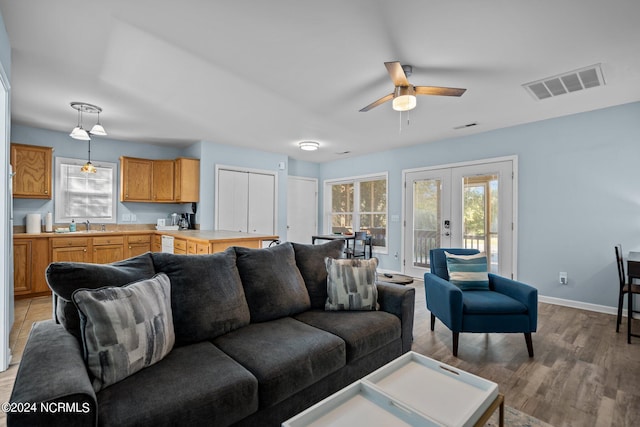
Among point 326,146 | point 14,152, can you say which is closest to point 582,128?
point 326,146

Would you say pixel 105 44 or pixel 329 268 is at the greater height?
pixel 105 44

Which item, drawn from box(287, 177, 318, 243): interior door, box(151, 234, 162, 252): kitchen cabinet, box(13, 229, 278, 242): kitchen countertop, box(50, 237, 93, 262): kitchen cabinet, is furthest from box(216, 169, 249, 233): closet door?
box(50, 237, 93, 262): kitchen cabinet

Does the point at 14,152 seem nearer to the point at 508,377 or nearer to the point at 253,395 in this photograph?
the point at 253,395

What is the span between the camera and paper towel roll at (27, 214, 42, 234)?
452 centimetres

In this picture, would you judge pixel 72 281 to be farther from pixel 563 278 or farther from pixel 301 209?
pixel 301 209

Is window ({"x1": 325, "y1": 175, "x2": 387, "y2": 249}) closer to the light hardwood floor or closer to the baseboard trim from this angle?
the baseboard trim

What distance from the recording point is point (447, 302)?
2586 mm

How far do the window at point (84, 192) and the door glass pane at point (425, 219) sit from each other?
5.63 m

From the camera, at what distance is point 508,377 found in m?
2.26

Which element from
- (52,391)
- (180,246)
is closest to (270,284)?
(52,391)

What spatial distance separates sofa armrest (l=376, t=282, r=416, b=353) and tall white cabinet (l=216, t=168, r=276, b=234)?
164 inches

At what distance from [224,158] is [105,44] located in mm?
3373

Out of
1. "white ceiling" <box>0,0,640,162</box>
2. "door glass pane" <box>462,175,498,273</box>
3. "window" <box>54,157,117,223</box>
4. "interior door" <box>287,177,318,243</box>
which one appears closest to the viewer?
"white ceiling" <box>0,0,640,162</box>

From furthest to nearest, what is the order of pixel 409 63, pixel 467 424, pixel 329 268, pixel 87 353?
pixel 409 63 < pixel 329 268 < pixel 87 353 < pixel 467 424
